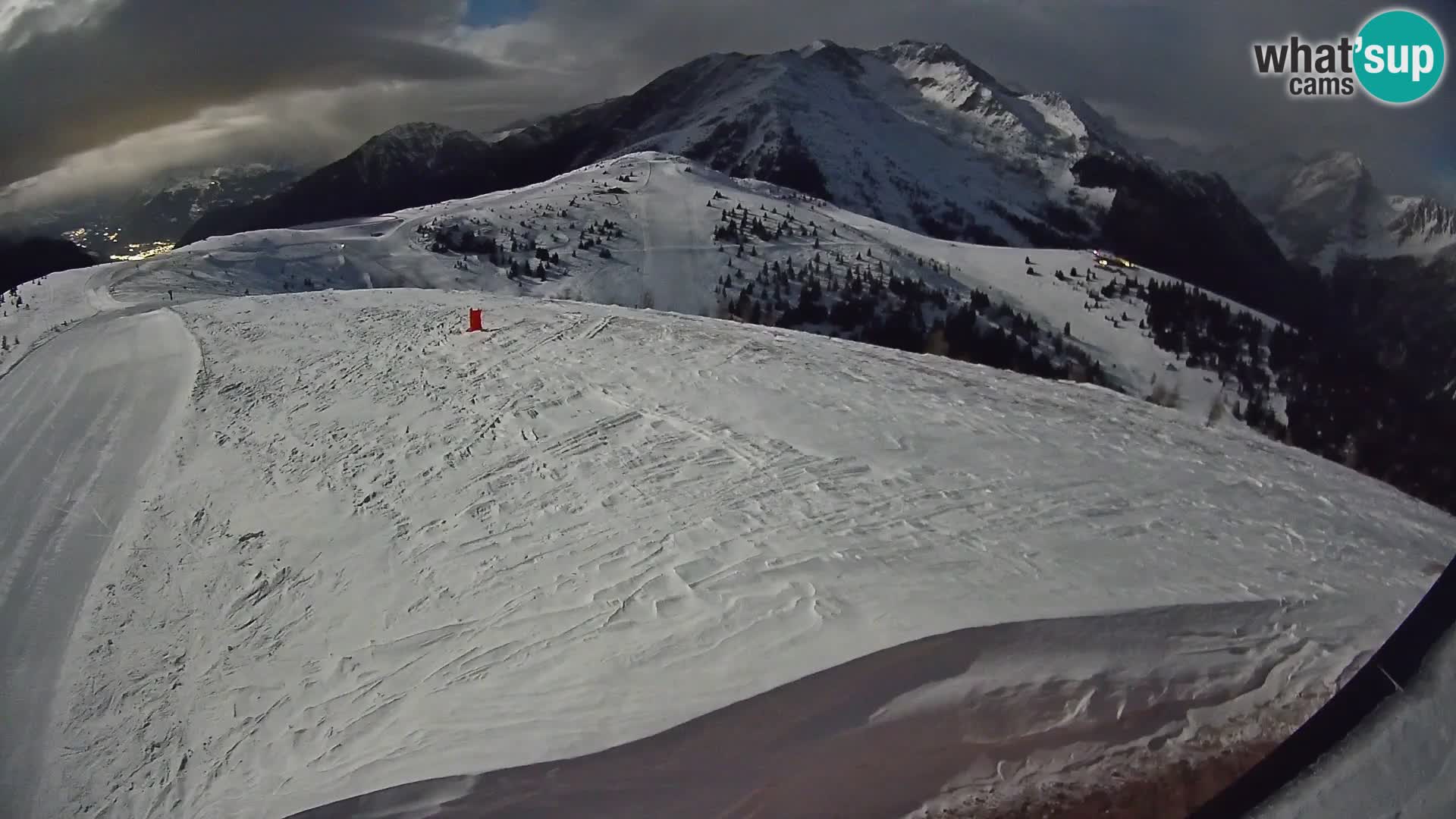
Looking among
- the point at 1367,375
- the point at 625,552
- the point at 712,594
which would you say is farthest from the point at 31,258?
the point at 1367,375

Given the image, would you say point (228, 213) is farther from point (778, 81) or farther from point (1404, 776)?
point (778, 81)

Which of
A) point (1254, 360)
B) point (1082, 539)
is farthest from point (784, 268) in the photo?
point (1082, 539)

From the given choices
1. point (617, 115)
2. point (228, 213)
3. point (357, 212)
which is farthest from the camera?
point (617, 115)

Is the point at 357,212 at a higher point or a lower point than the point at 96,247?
lower

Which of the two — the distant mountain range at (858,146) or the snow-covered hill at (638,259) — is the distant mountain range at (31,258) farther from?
the distant mountain range at (858,146)

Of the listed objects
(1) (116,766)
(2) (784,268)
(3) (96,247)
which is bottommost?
(2) (784,268)

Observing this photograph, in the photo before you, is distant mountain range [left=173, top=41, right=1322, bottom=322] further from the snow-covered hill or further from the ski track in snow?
the ski track in snow

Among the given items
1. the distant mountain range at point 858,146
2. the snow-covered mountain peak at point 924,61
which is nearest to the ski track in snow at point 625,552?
the snow-covered mountain peak at point 924,61
